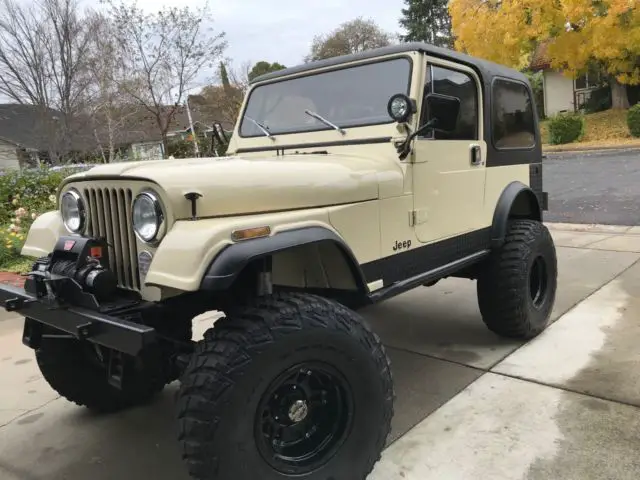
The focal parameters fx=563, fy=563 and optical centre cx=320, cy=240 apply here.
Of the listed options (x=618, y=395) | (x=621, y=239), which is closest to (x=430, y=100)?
(x=618, y=395)

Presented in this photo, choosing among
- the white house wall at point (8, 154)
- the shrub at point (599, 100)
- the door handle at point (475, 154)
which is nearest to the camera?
the door handle at point (475, 154)

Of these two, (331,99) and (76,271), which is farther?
(331,99)

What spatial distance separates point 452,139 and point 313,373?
184cm

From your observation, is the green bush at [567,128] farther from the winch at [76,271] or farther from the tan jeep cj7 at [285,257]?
the winch at [76,271]

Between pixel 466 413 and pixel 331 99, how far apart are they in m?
1.99

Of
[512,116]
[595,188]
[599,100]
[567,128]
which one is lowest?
[595,188]

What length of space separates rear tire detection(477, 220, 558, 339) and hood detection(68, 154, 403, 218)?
1392mm

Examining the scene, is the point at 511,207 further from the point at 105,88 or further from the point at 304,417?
the point at 105,88

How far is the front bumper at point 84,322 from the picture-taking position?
6.45 ft

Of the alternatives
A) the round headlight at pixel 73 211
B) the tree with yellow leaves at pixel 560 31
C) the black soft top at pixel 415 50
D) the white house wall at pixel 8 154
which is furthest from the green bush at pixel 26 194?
the tree with yellow leaves at pixel 560 31

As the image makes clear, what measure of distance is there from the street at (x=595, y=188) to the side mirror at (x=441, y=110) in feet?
21.4

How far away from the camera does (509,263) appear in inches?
153

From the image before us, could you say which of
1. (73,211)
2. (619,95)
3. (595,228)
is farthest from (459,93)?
(619,95)

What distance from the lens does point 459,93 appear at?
357cm
